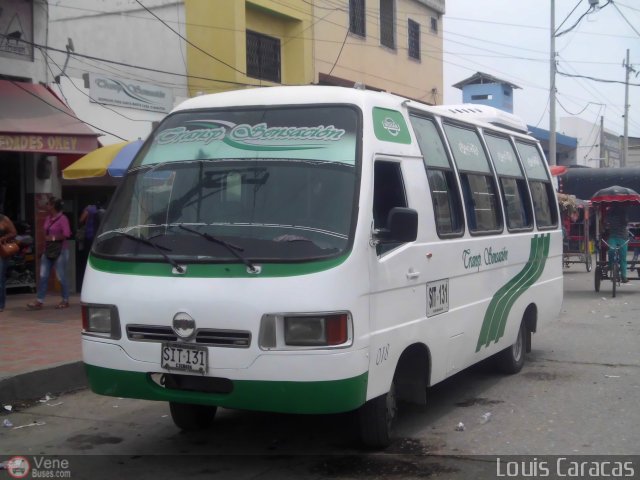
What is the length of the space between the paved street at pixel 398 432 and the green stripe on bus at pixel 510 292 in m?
0.63

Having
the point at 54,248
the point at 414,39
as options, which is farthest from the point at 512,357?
the point at 414,39

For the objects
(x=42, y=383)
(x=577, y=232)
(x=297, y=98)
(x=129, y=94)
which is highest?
(x=129, y=94)

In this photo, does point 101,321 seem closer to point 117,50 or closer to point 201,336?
point 201,336

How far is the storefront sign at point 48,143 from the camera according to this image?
12.3 meters

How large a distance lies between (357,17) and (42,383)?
17.0m

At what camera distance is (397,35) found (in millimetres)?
24250

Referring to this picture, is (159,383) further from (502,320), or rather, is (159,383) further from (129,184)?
(502,320)

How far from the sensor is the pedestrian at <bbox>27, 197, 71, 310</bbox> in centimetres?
1212

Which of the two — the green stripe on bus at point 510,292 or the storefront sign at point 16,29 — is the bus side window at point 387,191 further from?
the storefront sign at point 16,29

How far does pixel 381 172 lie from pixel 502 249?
2540 mm

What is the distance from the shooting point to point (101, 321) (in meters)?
5.32

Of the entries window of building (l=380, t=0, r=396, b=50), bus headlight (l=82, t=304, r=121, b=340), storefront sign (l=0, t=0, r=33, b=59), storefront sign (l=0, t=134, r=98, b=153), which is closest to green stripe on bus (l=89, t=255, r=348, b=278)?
bus headlight (l=82, t=304, r=121, b=340)

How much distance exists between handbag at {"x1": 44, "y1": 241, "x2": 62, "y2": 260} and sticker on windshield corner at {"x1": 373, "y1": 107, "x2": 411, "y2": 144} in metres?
7.89

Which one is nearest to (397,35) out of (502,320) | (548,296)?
(548,296)
